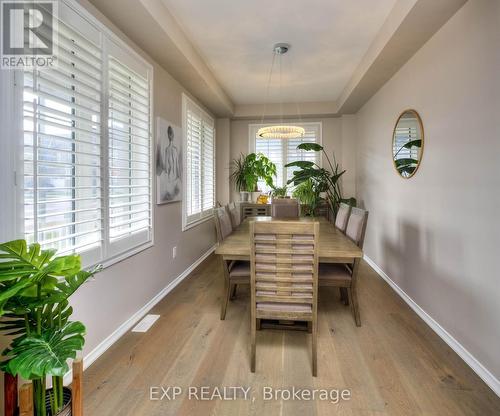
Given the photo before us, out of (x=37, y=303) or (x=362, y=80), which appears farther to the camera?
(x=362, y=80)

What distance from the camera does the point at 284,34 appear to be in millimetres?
2965

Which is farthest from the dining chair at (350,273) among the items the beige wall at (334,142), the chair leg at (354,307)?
the beige wall at (334,142)

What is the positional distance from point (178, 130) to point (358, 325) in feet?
9.26

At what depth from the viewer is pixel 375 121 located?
429 cm

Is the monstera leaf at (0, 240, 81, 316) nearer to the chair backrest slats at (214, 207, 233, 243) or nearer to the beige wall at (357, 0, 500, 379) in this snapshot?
the chair backrest slats at (214, 207, 233, 243)

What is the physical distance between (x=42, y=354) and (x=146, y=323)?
164 centimetres

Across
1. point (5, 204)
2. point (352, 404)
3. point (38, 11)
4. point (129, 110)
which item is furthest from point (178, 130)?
point (352, 404)

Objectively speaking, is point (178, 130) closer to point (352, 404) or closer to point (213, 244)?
point (213, 244)

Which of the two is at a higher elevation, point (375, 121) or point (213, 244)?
point (375, 121)

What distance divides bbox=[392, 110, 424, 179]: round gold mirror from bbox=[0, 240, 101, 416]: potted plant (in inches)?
117

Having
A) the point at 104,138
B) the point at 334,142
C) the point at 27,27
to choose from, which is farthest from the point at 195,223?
the point at 334,142

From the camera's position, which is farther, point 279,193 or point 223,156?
point 223,156

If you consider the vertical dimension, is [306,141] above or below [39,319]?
above

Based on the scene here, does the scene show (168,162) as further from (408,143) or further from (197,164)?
(408,143)
